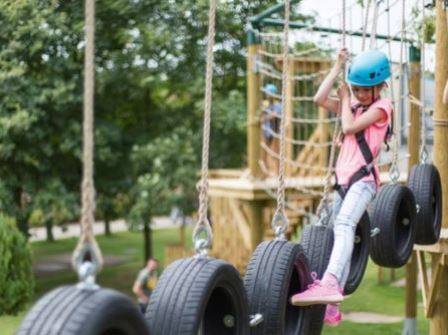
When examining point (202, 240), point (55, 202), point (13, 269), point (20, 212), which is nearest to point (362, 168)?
point (202, 240)

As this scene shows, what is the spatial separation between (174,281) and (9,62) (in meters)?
7.87

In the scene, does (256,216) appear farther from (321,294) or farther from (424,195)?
(321,294)

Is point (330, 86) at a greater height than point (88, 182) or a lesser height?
greater

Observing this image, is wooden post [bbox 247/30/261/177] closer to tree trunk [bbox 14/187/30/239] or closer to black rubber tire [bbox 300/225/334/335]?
tree trunk [bbox 14/187/30/239]

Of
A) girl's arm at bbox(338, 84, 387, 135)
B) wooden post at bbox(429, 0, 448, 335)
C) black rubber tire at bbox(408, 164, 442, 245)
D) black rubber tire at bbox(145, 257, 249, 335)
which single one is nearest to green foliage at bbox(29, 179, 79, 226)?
wooden post at bbox(429, 0, 448, 335)

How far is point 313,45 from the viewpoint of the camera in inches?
385

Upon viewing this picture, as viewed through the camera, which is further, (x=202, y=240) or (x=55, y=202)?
(x=55, y=202)

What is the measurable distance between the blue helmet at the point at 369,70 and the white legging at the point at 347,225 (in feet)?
1.45

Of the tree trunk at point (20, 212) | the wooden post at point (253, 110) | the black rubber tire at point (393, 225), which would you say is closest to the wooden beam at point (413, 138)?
the wooden post at point (253, 110)

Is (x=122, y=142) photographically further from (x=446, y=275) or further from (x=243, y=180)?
(x=446, y=275)

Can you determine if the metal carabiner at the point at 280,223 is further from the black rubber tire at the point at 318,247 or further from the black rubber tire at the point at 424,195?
the black rubber tire at the point at 424,195

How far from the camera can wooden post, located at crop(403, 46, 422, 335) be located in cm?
655

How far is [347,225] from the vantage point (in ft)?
10.5

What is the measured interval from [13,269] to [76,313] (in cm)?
719
